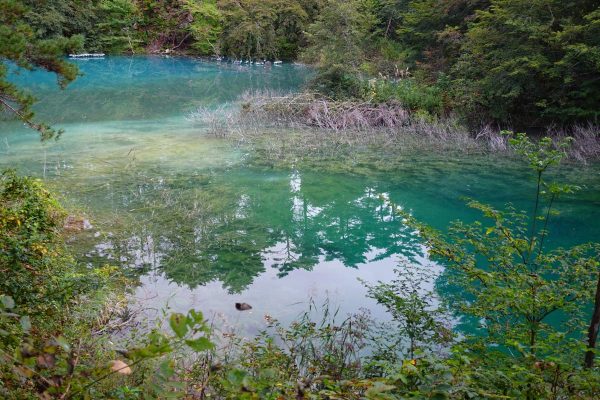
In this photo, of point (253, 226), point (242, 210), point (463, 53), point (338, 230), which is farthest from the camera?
point (463, 53)

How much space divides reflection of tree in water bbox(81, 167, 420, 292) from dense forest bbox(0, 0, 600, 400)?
0.13ft

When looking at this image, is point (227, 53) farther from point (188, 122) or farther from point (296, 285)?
point (296, 285)

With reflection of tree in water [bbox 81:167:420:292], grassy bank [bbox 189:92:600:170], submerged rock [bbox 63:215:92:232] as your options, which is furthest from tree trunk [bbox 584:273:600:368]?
grassy bank [bbox 189:92:600:170]

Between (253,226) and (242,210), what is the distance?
2.31 feet

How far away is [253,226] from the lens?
7.70 metres

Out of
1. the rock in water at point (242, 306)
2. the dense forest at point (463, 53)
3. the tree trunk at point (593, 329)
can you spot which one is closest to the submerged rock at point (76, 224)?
the dense forest at point (463, 53)

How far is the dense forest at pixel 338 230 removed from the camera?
238 centimetres

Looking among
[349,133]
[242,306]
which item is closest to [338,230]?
[242,306]

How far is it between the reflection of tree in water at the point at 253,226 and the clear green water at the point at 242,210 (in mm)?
20

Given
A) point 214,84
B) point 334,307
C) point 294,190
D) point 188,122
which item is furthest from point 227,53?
point 334,307

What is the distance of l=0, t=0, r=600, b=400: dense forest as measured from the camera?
7.79 ft

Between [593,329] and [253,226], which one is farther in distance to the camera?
[253,226]

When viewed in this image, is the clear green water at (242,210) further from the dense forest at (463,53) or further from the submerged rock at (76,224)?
the dense forest at (463,53)

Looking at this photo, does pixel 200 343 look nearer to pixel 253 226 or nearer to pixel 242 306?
pixel 242 306
